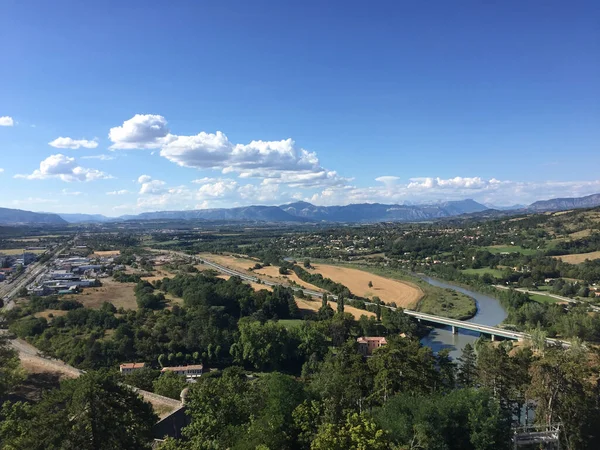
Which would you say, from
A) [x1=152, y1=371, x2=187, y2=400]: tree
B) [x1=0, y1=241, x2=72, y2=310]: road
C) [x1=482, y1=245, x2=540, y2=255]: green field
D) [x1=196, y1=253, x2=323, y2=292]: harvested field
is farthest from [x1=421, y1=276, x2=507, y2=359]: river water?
[x1=0, y1=241, x2=72, y2=310]: road

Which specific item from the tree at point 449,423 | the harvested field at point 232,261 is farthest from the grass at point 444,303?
the tree at point 449,423

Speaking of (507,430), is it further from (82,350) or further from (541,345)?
(82,350)

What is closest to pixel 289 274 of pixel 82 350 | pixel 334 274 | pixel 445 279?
pixel 334 274

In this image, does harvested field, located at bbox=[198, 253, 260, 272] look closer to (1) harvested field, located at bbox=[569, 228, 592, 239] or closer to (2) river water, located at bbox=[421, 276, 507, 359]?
(2) river water, located at bbox=[421, 276, 507, 359]

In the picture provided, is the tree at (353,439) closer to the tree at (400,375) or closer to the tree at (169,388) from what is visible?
the tree at (400,375)

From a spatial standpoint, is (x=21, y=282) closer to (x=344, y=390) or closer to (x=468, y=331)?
(x=344, y=390)

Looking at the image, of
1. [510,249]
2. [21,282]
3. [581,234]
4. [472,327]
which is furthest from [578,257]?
[21,282]

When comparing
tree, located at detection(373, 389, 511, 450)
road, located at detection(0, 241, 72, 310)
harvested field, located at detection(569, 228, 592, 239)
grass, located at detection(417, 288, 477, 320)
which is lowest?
grass, located at detection(417, 288, 477, 320)
